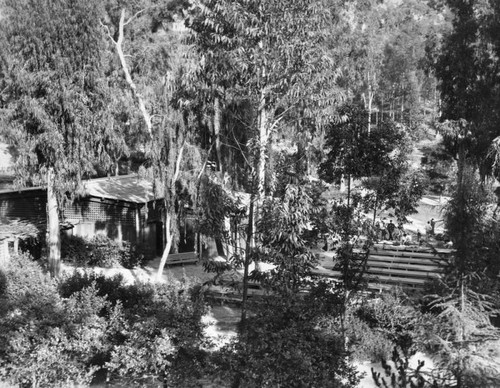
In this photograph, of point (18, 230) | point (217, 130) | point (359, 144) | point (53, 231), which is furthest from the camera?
point (18, 230)

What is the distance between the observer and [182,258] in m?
21.7

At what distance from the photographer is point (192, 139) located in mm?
17047

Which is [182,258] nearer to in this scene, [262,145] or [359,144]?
[359,144]

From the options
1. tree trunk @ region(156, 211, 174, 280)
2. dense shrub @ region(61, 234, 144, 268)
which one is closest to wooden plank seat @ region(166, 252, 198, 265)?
dense shrub @ region(61, 234, 144, 268)

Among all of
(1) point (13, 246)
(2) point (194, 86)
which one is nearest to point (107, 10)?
(1) point (13, 246)

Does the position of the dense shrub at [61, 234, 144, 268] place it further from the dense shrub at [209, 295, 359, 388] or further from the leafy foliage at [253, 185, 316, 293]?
the dense shrub at [209, 295, 359, 388]

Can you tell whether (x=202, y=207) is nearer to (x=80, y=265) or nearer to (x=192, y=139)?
(x=192, y=139)

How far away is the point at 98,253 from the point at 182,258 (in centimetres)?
339

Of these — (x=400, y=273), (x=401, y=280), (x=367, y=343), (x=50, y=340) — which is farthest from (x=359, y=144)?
(x=400, y=273)

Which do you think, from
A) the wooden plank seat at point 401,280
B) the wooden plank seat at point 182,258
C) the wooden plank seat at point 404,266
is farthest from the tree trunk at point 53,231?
the wooden plank seat at point 404,266

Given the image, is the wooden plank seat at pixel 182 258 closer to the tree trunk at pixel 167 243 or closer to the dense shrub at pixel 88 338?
the tree trunk at pixel 167 243

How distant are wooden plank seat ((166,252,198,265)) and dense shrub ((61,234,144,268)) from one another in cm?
120

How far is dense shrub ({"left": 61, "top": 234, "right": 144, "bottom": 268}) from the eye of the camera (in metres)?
20.9

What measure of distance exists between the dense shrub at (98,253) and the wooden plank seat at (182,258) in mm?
1196
